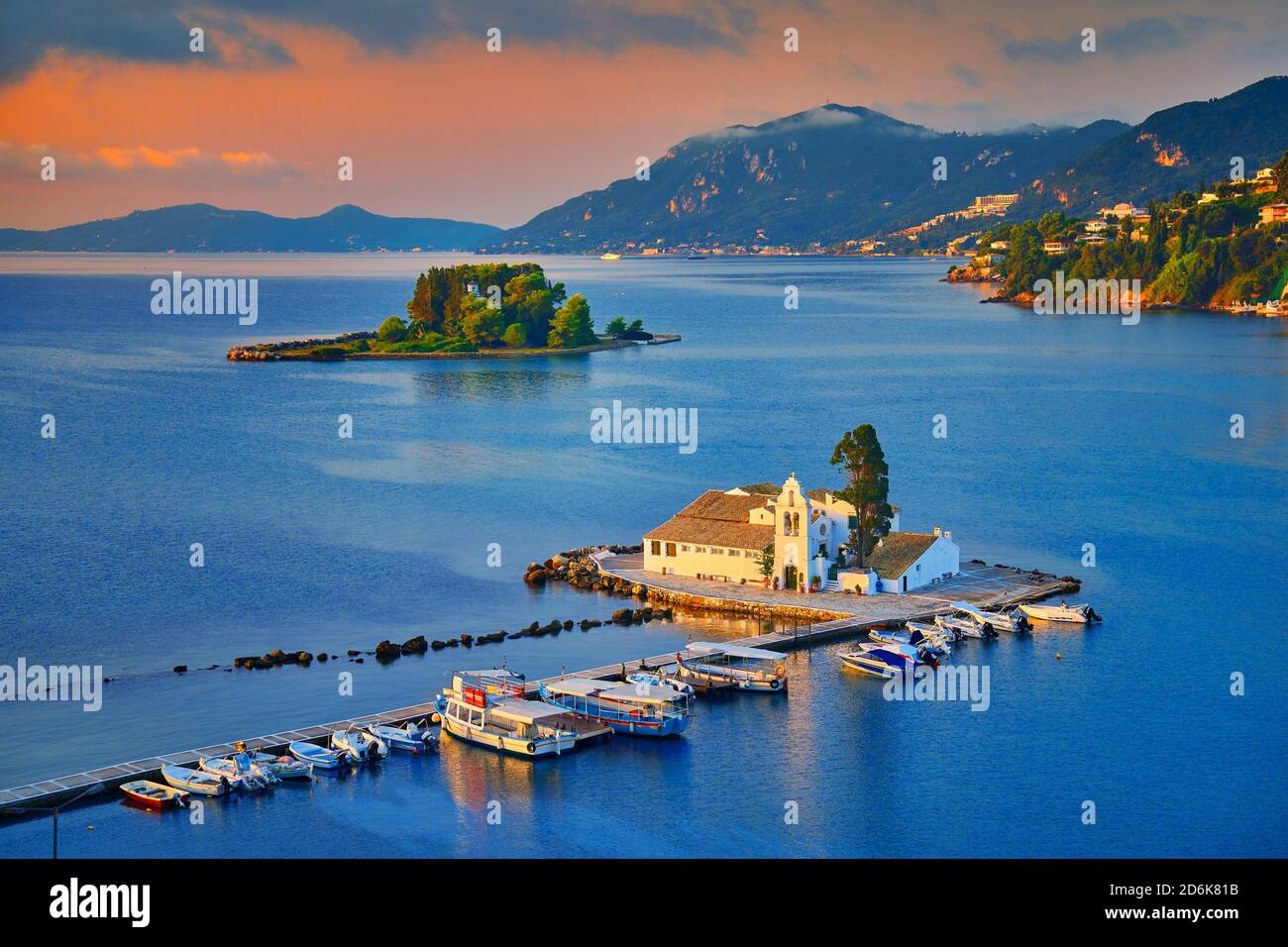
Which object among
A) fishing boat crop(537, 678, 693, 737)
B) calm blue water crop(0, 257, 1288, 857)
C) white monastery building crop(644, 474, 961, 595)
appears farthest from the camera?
white monastery building crop(644, 474, 961, 595)

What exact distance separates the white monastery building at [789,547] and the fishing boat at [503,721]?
11833mm

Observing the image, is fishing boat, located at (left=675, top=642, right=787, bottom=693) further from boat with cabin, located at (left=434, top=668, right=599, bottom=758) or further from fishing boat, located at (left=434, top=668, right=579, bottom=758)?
fishing boat, located at (left=434, top=668, right=579, bottom=758)

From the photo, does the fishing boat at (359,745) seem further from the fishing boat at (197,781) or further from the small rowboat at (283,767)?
the fishing boat at (197,781)

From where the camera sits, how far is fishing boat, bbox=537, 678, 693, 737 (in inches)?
1249

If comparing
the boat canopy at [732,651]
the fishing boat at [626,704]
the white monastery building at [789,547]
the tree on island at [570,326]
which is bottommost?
the fishing boat at [626,704]

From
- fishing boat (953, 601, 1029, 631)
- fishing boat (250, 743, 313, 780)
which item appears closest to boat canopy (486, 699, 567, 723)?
fishing boat (250, 743, 313, 780)

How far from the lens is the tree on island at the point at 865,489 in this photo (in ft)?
137

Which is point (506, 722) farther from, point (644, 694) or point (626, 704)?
point (644, 694)

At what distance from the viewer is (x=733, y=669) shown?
34875mm

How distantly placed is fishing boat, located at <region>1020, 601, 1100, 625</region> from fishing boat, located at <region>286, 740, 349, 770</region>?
19.8 meters

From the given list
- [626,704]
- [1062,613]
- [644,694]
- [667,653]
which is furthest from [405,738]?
[1062,613]

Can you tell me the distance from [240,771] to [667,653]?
12295 mm

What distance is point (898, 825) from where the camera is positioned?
26844mm

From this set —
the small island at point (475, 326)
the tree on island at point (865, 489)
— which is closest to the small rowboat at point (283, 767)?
the tree on island at point (865, 489)
